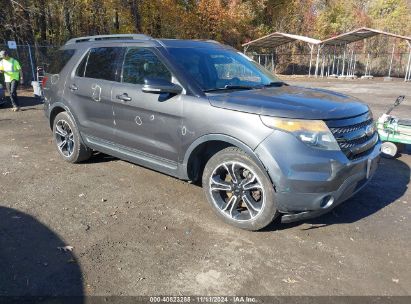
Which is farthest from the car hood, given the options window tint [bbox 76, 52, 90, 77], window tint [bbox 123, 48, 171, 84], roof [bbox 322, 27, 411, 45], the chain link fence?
roof [bbox 322, 27, 411, 45]

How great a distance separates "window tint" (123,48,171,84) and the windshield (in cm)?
21

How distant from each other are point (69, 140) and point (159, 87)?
260 cm

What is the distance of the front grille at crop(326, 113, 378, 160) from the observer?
3422 mm

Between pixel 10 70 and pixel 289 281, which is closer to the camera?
pixel 289 281

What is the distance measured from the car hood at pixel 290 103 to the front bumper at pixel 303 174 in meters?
0.26

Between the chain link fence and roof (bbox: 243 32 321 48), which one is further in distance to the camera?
roof (bbox: 243 32 321 48)

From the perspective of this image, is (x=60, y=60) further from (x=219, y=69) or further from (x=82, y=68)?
(x=219, y=69)

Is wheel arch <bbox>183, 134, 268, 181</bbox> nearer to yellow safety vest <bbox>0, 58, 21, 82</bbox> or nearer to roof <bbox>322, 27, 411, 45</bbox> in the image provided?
yellow safety vest <bbox>0, 58, 21, 82</bbox>

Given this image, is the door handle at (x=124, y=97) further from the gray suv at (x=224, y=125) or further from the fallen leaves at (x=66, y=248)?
the fallen leaves at (x=66, y=248)

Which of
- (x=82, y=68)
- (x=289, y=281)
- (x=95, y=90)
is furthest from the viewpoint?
(x=82, y=68)

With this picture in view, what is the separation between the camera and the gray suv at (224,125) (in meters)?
3.34

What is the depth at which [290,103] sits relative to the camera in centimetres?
355

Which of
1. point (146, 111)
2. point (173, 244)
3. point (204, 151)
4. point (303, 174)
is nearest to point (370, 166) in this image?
point (303, 174)

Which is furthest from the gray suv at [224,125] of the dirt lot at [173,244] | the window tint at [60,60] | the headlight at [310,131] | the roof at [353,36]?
the roof at [353,36]
